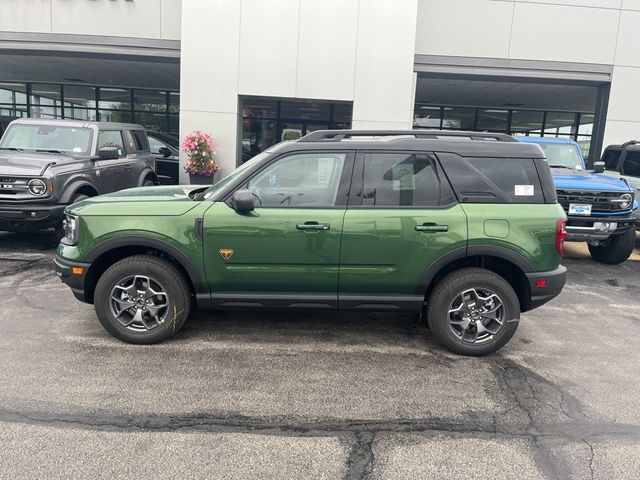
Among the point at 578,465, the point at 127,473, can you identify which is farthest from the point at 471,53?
the point at 127,473

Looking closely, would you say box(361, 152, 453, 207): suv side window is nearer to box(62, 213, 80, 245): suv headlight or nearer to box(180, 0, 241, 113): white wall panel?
box(62, 213, 80, 245): suv headlight

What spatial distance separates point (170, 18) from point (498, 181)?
1197cm

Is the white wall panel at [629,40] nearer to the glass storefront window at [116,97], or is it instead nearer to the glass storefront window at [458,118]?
the glass storefront window at [458,118]

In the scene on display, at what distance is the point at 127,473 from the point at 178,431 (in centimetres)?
45

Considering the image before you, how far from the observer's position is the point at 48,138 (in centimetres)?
826

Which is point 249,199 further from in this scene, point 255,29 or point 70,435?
point 255,29

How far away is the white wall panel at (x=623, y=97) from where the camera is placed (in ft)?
44.6

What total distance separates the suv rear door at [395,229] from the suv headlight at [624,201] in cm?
490

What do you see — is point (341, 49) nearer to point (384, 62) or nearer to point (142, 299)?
point (384, 62)

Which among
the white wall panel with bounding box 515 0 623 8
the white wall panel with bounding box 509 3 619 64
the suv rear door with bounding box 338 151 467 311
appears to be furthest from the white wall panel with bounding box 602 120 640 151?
the suv rear door with bounding box 338 151 467 311

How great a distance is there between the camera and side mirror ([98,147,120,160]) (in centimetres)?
795

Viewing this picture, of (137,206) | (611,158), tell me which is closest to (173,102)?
(611,158)

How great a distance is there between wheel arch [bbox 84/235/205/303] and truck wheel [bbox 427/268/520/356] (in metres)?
2.08

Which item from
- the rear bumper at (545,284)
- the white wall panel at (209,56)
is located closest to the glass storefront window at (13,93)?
the white wall panel at (209,56)
